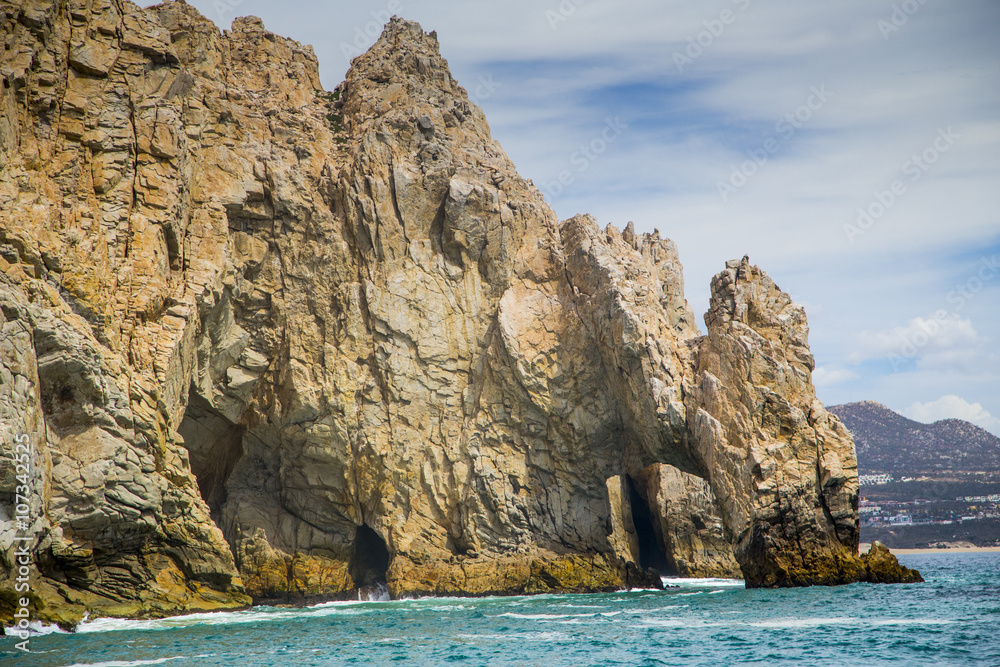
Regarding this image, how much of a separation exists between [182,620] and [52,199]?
661 inches

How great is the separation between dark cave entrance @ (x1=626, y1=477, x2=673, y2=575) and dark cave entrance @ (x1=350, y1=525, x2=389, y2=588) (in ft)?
50.8

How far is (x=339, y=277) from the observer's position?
46469mm

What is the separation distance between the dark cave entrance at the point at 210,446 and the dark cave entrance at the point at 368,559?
7608mm

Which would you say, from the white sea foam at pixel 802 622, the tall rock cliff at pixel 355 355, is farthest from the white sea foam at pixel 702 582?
the white sea foam at pixel 802 622

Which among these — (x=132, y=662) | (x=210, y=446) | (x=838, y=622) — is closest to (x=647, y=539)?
(x=838, y=622)

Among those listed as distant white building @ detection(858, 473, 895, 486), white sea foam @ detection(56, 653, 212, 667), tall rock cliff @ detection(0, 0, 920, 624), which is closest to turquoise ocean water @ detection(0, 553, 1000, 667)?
white sea foam @ detection(56, 653, 212, 667)

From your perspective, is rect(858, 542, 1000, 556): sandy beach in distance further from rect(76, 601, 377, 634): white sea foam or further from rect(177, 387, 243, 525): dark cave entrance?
rect(177, 387, 243, 525): dark cave entrance

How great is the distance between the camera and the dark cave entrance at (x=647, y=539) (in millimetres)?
53597

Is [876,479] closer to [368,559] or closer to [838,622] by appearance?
[368,559]

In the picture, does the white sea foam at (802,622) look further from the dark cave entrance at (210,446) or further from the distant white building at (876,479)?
the distant white building at (876,479)

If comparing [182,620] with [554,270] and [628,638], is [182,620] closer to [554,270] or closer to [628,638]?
[628,638]

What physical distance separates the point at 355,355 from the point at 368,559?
12.2 meters

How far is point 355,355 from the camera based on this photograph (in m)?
46.1

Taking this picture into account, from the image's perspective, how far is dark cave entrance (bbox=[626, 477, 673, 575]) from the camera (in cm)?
5360
